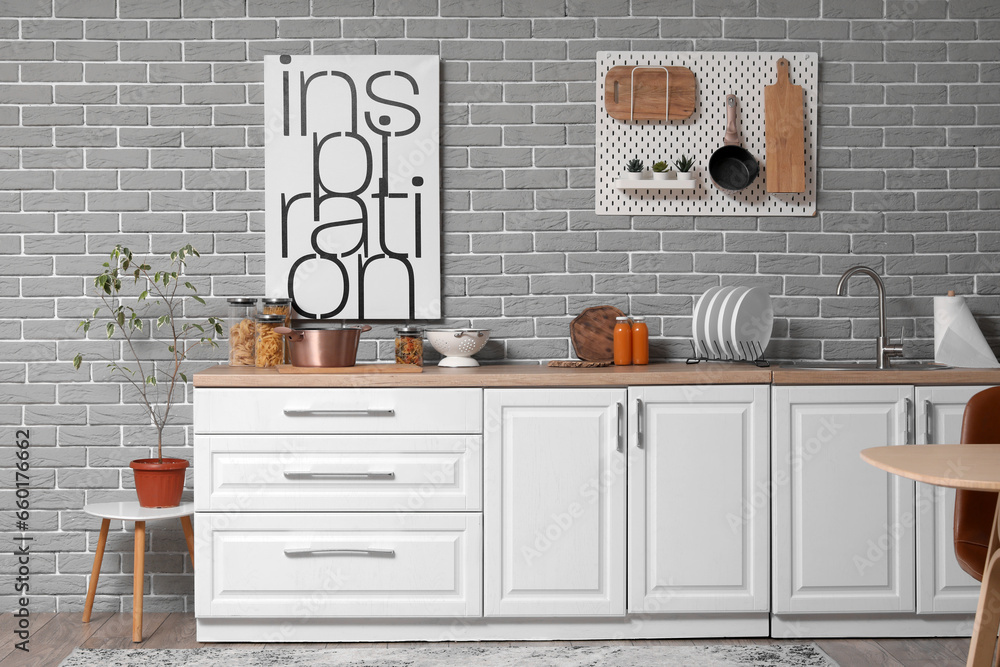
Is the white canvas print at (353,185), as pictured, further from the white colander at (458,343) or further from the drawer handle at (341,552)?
the drawer handle at (341,552)

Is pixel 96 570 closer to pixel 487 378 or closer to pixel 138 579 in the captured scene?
pixel 138 579

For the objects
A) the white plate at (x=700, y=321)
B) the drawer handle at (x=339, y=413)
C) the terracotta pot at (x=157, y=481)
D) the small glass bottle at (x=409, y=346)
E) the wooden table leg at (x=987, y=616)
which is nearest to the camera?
the wooden table leg at (x=987, y=616)

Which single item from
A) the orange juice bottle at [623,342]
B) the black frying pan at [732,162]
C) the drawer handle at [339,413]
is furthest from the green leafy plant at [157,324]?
the black frying pan at [732,162]

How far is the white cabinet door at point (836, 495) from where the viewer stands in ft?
8.96

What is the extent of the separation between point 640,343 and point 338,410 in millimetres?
1082

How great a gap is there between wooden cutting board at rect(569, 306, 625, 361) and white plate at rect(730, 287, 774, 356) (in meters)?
0.43

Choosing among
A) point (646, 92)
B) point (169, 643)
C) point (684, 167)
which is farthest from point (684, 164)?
point (169, 643)

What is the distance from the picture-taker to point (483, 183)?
3170 millimetres

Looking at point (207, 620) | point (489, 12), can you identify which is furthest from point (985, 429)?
point (207, 620)

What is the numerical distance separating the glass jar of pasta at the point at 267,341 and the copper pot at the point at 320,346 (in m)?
0.11

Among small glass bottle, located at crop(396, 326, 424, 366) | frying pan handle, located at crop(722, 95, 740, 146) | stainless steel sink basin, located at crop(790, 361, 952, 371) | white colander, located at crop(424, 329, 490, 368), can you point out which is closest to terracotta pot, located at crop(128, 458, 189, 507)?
small glass bottle, located at crop(396, 326, 424, 366)

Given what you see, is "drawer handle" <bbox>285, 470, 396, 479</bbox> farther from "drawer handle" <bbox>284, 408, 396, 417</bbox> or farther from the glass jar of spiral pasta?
the glass jar of spiral pasta

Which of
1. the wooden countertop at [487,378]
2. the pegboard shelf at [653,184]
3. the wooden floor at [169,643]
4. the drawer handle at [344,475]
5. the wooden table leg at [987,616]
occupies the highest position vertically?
the pegboard shelf at [653,184]

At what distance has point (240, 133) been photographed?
3133 millimetres
